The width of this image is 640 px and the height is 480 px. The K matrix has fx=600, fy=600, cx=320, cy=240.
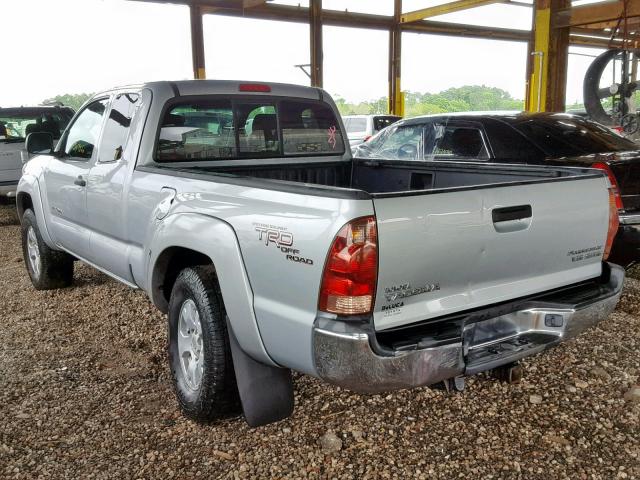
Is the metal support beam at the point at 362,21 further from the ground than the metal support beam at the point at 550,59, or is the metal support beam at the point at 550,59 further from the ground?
the metal support beam at the point at 362,21

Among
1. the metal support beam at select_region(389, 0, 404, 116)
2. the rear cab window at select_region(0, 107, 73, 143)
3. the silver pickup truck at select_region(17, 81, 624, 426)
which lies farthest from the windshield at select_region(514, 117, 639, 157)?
the metal support beam at select_region(389, 0, 404, 116)

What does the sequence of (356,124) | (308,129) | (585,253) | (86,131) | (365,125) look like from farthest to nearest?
(356,124), (365,125), (86,131), (308,129), (585,253)

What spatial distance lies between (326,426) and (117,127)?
2300 mm

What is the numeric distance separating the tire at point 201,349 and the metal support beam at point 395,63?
19.1m

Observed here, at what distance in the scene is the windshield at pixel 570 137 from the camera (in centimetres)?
552

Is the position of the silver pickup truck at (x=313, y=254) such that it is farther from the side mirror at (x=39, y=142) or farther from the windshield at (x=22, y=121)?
the windshield at (x=22, y=121)

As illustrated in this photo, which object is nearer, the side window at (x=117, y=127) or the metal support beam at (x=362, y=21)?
the side window at (x=117, y=127)

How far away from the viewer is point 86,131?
14.4ft

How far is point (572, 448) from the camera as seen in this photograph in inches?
109

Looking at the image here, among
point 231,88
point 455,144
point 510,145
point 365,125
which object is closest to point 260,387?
point 231,88

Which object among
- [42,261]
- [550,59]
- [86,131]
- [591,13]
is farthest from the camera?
[550,59]

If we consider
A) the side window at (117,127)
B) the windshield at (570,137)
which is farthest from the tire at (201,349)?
the windshield at (570,137)

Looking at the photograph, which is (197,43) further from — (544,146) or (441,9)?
(544,146)

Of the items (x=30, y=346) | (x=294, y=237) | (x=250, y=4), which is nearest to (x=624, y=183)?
(x=294, y=237)
